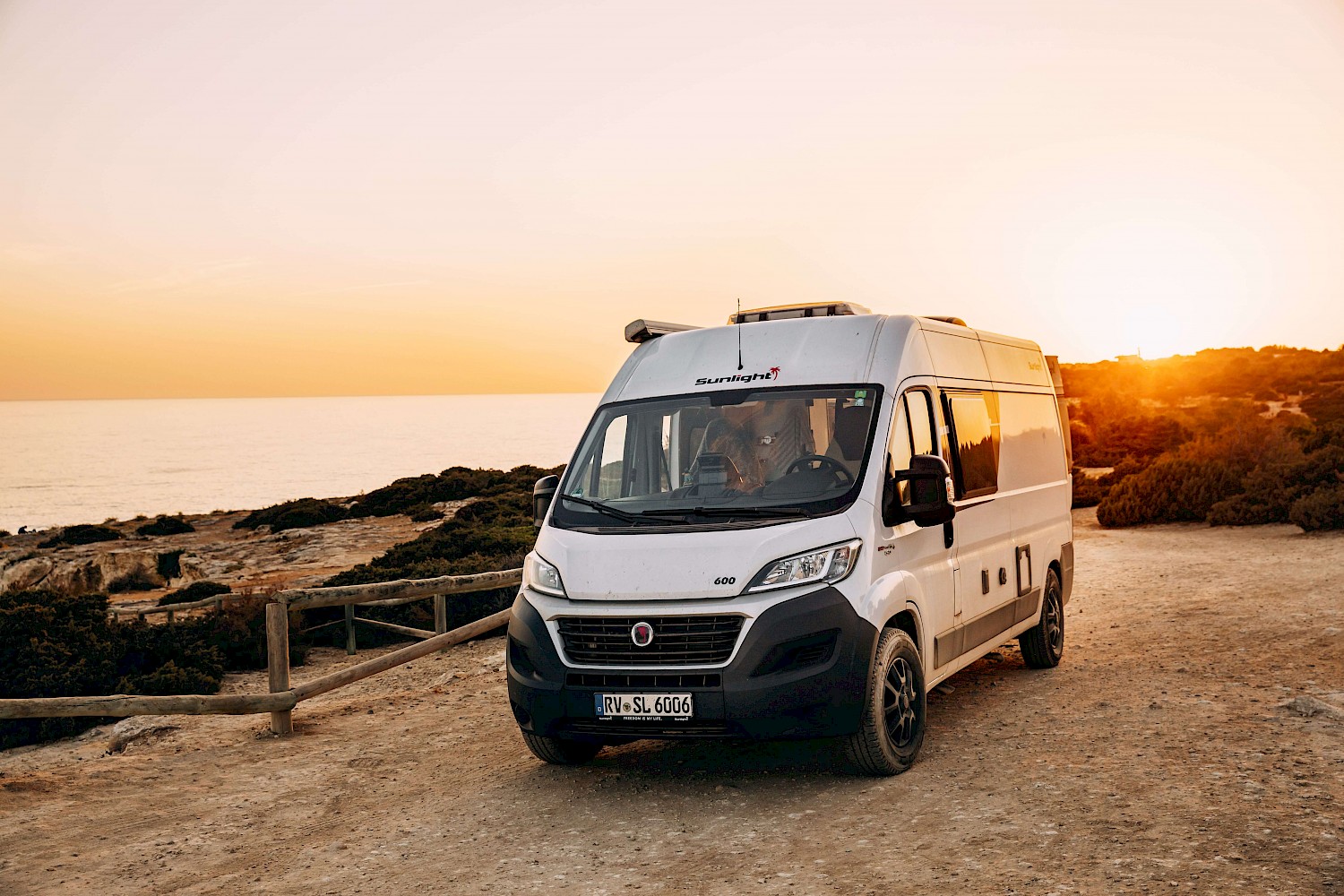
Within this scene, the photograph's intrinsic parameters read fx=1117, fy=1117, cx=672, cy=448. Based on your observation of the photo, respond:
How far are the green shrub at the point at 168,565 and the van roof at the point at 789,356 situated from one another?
85.1 feet

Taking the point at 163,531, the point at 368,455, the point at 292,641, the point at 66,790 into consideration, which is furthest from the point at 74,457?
the point at 66,790

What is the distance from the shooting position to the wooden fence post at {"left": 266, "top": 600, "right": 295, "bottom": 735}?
8961 mm

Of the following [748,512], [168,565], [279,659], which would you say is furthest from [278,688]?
[168,565]

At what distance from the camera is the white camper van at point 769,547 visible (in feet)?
18.7

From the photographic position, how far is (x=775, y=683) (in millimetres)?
5629

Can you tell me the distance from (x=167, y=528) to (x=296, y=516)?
669cm

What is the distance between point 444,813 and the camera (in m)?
6.30

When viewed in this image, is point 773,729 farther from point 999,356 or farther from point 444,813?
point 999,356

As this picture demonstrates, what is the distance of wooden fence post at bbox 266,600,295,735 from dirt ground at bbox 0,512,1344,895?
0.16m

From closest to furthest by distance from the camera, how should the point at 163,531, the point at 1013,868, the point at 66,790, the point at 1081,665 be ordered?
1. the point at 1013,868
2. the point at 66,790
3. the point at 1081,665
4. the point at 163,531

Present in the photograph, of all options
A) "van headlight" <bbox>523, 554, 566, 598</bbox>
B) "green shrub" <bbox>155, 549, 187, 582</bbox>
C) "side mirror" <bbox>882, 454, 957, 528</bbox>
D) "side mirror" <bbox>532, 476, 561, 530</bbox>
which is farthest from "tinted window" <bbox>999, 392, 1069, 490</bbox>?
"green shrub" <bbox>155, 549, 187, 582</bbox>

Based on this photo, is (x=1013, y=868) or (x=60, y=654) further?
(x=60, y=654)

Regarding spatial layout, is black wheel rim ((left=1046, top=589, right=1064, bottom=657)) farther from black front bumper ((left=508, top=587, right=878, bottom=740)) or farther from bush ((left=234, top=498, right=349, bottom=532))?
bush ((left=234, top=498, right=349, bottom=532))

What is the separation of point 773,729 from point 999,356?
4.38 meters
